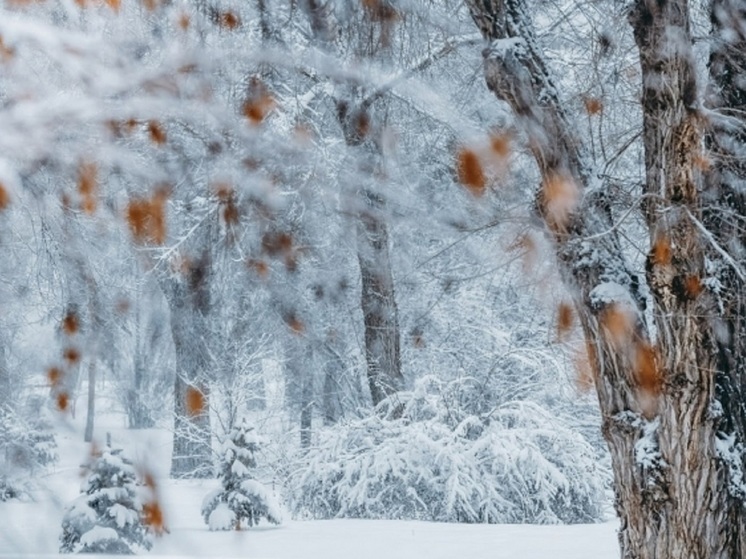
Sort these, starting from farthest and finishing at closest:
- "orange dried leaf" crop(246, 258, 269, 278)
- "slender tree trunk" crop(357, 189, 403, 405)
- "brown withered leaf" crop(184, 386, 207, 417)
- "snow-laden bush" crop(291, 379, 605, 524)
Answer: "brown withered leaf" crop(184, 386, 207, 417) → "slender tree trunk" crop(357, 189, 403, 405) → "snow-laden bush" crop(291, 379, 605, 524) → "orange dried leaf" crop(246, 258, 269, 278)

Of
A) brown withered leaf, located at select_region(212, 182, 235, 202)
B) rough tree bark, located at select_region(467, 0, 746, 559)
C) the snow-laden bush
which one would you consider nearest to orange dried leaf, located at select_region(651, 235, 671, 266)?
rough tree bark, located at select_region(467, 0, 746, 559)

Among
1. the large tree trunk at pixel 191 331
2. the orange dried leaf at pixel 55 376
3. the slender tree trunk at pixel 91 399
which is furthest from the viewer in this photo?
the large tree trunk at pixel 191 331

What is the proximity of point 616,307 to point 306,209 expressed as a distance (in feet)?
11.1

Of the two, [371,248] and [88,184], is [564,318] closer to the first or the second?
[88,184]

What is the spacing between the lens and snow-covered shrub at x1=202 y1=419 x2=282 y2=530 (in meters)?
5.26

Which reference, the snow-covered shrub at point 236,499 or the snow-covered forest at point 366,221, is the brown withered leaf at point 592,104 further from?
the snow-covered shrub at point 236,499

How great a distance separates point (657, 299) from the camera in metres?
2.87

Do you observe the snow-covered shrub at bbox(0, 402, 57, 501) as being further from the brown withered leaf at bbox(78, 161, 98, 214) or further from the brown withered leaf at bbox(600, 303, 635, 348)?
the brown withered leaf at bbox(600, 303, 635, 348)

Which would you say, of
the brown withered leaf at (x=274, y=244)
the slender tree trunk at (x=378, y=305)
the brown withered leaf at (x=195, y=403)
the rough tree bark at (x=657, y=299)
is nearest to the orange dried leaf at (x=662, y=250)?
the rough tree bark at (x=657, y=299)

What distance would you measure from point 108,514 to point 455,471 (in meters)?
2.74

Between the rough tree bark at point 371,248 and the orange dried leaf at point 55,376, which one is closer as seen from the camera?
the orange dried leaf at point 55,376

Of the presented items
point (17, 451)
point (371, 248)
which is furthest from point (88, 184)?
point (371, 248)

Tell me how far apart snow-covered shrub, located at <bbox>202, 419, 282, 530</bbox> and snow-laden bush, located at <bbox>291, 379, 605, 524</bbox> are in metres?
1.30

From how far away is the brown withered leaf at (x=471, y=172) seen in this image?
4.27m
